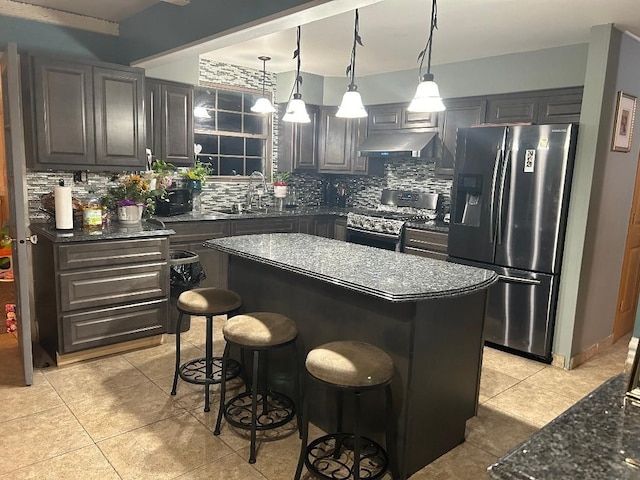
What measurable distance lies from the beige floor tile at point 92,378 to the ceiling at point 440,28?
2513mm

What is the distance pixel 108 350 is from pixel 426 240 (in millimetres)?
2890

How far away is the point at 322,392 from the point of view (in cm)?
258

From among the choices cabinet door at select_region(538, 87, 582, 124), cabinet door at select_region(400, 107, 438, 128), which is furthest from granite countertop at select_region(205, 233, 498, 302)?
cabinet door at select_region(400, 107, 438, 128)

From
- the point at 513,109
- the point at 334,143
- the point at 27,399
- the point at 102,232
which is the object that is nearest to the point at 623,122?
the point at 513,109

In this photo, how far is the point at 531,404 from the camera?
3.03 meters

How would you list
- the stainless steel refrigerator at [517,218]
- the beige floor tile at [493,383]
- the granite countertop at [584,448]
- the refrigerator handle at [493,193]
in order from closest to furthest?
1. the granite countertop at [584,448]
2. the beige floor tile at [493,383]
3. the stainless steel refrigerator at [517,218]
4. the refrigerator handle at [493,193]

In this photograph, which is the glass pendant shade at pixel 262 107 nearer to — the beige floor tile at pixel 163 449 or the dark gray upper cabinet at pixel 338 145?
the dark gray upper cabinet at pixel 338 145

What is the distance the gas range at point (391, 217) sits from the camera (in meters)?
4.75

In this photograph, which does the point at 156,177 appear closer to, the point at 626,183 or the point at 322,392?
the point at 322,392

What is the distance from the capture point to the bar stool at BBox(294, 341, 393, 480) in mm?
1931

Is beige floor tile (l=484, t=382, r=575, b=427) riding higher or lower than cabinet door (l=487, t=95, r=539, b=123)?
lower

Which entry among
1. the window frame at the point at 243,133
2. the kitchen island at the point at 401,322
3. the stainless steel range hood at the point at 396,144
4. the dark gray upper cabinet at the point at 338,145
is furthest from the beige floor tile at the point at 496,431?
the window frame at the point at 243,133

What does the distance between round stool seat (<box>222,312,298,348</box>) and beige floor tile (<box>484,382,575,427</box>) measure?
1.49m

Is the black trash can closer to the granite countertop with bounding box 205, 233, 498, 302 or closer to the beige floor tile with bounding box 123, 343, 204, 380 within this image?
the beige floor tile with bounding box 123, 343, 204, 380
